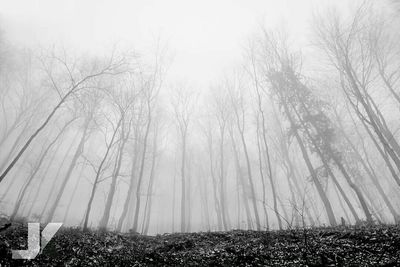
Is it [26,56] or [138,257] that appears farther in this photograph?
[26,56]

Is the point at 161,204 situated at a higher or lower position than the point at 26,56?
lower

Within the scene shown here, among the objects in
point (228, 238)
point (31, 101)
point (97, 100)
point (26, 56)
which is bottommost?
point (228, 238)

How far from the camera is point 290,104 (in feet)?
60.2

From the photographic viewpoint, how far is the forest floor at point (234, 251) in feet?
16.5

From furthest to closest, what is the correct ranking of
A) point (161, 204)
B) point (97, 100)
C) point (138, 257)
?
point (161, 204) → point (97, 100) → point (138, 257)

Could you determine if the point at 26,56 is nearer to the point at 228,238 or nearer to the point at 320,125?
the point at 228,238

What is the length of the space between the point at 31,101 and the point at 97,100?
9097mm

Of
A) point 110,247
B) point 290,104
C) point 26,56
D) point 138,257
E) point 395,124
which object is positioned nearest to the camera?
point 138,257

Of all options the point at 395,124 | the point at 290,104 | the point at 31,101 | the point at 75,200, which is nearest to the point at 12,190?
the point at 75,200

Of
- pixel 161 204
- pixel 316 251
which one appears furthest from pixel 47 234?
pixel 161 204

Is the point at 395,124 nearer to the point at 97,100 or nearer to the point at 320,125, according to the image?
the point at 320,125

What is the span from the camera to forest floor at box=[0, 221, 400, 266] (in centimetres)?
504

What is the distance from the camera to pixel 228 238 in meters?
7.75

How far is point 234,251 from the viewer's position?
608 centimetres
